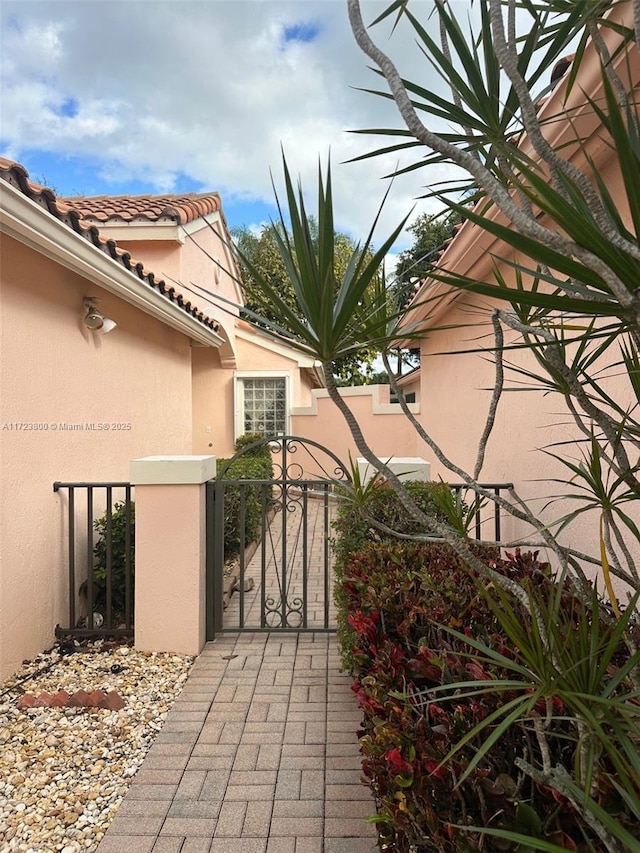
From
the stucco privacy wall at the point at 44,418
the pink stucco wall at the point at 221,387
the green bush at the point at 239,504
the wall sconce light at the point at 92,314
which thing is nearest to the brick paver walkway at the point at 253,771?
the stucco privacy wall at the point at 44,418

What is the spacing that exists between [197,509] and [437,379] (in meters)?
5.48

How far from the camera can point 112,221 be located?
8.73m

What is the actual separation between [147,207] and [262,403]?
553 centimetres

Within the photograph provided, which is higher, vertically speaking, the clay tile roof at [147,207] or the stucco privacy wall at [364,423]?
the clay tile roof at [147,207]

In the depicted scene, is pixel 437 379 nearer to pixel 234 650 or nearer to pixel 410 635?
pixel 234 650

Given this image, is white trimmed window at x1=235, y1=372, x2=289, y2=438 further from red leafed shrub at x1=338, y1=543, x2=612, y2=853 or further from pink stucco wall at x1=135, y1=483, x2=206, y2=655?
red leafed shrub at x1=338, y1=543, x2=612, y2=853

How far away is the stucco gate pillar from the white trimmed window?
8798mm

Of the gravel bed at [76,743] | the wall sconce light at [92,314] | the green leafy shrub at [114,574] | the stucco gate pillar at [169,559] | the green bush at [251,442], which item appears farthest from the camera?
the green bush at [251,442]

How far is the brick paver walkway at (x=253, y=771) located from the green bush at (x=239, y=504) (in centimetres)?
213

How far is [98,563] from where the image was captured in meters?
5.07

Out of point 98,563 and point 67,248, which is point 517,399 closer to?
point 67,248

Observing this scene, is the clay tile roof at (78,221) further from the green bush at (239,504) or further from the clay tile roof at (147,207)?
the green bush at (239,504)

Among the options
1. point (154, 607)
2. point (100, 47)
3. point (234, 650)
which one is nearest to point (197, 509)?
point (154, 607)

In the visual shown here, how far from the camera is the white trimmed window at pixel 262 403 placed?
43.0 ft
